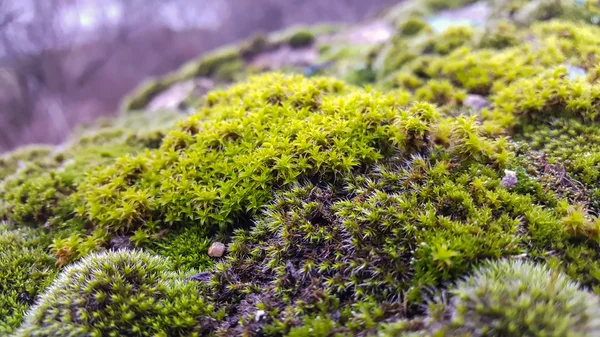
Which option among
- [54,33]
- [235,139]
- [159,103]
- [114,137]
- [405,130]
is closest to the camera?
[405,130]

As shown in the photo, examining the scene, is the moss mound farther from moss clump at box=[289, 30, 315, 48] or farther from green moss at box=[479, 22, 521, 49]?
moss clump at box=[289, 30, 315, 48]

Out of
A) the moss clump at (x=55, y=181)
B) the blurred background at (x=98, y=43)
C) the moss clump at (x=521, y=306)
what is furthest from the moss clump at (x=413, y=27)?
the blurred background at (x=98, y=43)

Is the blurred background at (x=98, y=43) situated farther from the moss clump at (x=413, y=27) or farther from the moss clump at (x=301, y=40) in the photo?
the moss clump at (x=413, y=27)

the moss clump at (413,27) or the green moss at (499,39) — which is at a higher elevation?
Answer: the moss clump at (413,27)

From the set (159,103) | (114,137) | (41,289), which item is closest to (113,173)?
(41,289)

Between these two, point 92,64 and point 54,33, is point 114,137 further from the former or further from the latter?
point 92,64
